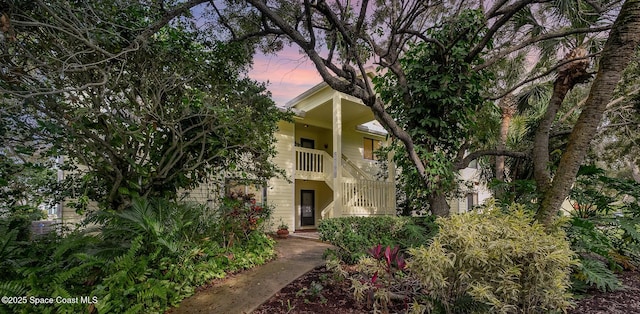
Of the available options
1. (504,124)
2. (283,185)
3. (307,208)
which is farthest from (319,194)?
(504,124)

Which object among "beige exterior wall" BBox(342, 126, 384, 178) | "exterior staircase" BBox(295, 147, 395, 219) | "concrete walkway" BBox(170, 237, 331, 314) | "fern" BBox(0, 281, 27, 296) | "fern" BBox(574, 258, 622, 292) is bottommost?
"concrete walkway" BBox(170, 237, 331, 314)

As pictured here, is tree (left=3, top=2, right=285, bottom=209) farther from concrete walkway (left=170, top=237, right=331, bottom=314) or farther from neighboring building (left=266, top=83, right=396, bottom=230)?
neighboring building (left=266, top=83, right=396, bottom=230)

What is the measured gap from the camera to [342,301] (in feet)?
13.9

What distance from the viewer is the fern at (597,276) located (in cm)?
415

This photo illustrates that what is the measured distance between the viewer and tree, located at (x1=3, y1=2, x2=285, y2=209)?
4.32 meters

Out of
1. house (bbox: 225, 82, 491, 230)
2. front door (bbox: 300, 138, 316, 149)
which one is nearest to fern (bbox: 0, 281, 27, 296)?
house (bbox: 225, 82, 491, 230)

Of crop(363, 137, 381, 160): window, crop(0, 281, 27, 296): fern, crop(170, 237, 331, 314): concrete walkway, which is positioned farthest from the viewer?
crop(363, 137, 381, 160): window

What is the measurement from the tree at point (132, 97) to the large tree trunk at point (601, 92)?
210 inches

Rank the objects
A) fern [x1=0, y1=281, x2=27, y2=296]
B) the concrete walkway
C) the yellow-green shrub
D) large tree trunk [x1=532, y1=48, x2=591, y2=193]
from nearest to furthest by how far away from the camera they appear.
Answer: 1. the yellow-green shrub
2. fern [x1=0, y1=281, x2=27, y2=296]
3. the concrete walkway
4. large tree trunk [x1=532, y1=48, x2=591, y2=193]

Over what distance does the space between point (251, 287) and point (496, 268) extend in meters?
3.56

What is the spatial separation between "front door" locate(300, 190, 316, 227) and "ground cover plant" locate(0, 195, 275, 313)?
7556 mm

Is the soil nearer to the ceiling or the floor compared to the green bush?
nearer to the floor

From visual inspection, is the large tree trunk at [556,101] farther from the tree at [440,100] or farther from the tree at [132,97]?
the tree at [132,97]

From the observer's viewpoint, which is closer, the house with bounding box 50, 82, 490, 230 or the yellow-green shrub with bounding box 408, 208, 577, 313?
the yellow-green shrub with bounding box 408, 208, 577, 313
